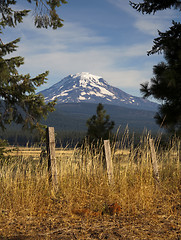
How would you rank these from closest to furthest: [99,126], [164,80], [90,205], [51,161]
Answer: [90,205] → [51,161] → [164,80] → [99,126]

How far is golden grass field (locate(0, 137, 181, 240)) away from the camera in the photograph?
4859 mm

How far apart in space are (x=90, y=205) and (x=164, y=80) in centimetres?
452

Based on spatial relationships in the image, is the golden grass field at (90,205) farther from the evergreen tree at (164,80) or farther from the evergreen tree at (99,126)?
the evergreen tree at (99,126)

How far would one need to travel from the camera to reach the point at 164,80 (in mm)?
8773

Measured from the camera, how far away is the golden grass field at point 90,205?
486 centimetres

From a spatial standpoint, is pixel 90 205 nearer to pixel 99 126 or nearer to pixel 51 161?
pixel 51 161

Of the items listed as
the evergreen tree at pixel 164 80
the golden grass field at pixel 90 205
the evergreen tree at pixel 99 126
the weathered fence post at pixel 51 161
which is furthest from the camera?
the evergreen tree at pixel 99 126

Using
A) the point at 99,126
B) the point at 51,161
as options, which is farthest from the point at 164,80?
the point at 99,126

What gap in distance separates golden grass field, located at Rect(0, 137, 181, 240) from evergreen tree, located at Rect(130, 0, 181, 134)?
214cm

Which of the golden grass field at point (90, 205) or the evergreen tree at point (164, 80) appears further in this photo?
the evergreen tree at point (164, 80)

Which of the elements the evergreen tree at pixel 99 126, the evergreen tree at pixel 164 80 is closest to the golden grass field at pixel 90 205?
the evergreen tree at pixel 164 80

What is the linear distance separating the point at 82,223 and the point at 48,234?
0.71m

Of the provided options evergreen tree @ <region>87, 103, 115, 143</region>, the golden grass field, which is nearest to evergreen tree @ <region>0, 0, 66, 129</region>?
the golden grass field

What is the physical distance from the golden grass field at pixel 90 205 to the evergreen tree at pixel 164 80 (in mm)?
2137
